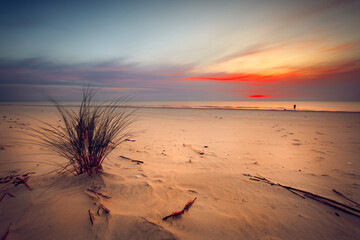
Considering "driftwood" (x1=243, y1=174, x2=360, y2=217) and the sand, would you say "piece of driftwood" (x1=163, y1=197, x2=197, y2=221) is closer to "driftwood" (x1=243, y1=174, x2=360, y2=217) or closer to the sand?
the sand

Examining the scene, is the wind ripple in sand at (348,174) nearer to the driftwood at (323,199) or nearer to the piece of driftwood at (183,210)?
the driftwood at (323,199)

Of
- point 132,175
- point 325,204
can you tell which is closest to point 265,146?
point 325,204

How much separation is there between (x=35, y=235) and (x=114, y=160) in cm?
195

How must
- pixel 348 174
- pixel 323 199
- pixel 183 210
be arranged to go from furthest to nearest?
pixel 348 174 < pixel 323 199 < pixel 183 210

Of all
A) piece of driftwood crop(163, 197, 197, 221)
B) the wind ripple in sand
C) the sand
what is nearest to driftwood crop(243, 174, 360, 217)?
the sand

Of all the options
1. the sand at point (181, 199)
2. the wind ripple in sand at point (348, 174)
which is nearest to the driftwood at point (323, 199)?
the sand at point (181, 199)

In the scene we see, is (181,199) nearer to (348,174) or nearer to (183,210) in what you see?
(183,210)

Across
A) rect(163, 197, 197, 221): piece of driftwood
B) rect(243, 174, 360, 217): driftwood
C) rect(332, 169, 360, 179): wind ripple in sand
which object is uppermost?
rect(163, 197, 197, 221): piece of driftwood

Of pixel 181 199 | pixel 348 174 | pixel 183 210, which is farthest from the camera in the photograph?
pixel 348 174

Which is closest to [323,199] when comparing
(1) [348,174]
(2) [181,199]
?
(1) [348,174]

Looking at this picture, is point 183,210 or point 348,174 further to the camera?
point 348,174

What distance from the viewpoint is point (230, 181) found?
256 cm

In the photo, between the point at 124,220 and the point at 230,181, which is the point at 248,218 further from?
the point at 124,220

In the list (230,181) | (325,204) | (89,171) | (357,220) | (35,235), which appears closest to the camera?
(35,235)
